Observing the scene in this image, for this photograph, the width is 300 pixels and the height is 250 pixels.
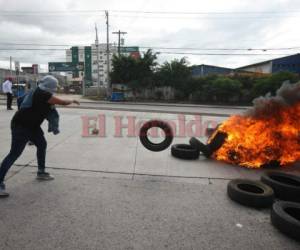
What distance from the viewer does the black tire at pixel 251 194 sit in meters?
3.68

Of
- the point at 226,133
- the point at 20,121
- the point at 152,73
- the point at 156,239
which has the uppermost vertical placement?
the point at 152,73

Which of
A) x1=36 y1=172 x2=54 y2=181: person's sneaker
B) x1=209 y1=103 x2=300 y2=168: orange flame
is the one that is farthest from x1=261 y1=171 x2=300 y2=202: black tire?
x1=36 y1=172 x2=54 y2=181: person's sneaker

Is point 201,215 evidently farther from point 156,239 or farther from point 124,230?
point 124,230

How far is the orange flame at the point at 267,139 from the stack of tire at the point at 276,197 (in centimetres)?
103

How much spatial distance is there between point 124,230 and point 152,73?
31.9 meters

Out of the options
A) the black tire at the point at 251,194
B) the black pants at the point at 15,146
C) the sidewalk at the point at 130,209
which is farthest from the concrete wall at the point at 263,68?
the black pants at the point at 15,146

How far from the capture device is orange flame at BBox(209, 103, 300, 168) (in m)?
5.58

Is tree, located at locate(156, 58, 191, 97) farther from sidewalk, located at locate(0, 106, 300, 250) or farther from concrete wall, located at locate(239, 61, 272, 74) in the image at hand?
sidewalk, located at locate(0, 106, 300, 250)

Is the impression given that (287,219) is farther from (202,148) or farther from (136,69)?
(136,69)

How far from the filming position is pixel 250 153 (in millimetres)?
5680

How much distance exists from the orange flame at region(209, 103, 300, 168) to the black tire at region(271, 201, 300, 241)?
2.29 meters

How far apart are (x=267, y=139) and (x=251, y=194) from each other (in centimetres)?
225

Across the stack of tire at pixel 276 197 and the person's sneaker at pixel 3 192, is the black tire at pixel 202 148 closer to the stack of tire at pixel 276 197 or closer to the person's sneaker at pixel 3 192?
the stack of tire at pixel 276 197

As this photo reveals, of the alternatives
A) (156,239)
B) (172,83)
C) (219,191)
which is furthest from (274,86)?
(156,239)
